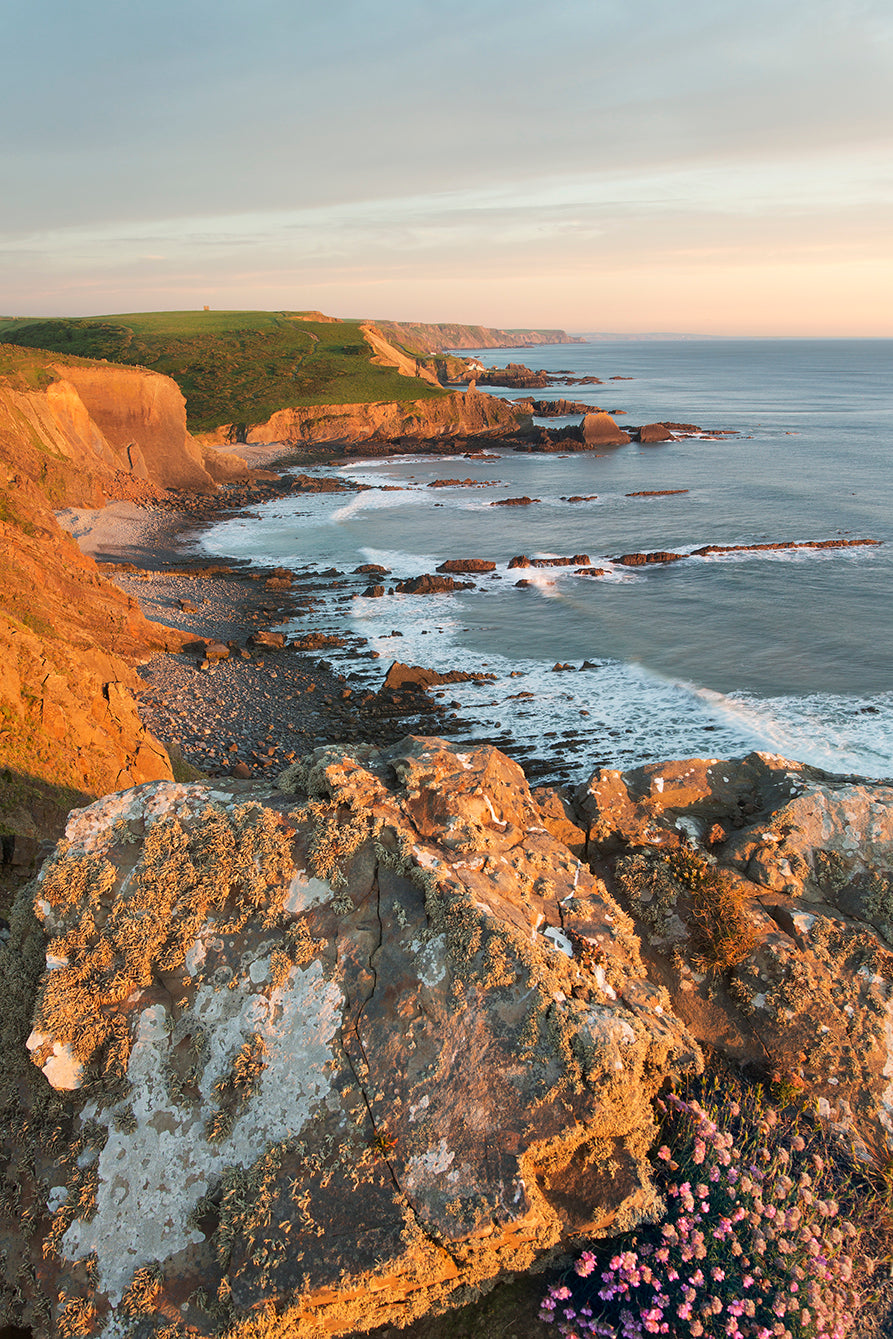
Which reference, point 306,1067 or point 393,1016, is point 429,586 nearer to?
point 393,1016

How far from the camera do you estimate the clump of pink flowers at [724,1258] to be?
4.50 meters

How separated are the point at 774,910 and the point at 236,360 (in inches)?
4314

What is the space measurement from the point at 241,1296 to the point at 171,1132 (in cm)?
100

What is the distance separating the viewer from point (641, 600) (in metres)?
36.0

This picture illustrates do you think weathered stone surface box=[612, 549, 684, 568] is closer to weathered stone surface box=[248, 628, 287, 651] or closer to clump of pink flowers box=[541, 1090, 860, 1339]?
weathered stone surface box=[248, 628, 287, 651]

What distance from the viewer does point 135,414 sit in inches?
2231

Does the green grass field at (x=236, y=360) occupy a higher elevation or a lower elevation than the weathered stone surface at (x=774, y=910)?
higher

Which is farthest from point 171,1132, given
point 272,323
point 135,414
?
point 272,323

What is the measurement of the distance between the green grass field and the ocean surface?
18837mm

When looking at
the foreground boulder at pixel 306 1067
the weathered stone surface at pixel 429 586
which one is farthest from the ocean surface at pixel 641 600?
the foreground boulder at pixel 306 1067

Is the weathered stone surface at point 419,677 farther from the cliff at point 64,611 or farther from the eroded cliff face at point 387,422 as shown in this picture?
the eroded cliff face at point 387,422

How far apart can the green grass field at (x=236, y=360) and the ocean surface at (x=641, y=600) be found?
18837 millimetres

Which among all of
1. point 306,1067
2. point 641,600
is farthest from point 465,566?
point 306,1067

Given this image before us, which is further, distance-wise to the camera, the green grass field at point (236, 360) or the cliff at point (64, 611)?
the green grass field at point (236, 360)
